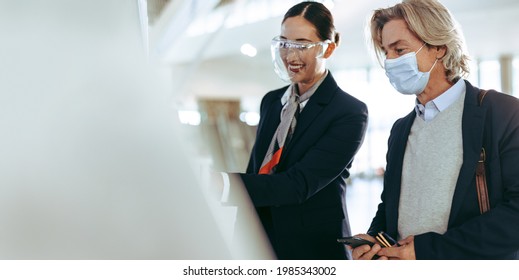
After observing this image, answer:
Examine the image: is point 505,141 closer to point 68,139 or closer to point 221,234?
point 221,234

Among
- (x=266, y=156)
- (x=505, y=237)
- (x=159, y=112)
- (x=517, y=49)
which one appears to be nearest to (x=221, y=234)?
(x=159, y=112)

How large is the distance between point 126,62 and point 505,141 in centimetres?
73

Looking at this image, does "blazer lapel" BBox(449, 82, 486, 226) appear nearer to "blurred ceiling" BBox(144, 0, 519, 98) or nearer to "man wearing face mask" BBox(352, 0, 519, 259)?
"man wearing face mask" BBox(352, 0, 519, 259)

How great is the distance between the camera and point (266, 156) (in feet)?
4.65

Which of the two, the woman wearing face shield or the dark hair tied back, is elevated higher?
the dark hair tied back

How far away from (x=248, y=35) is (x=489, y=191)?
341 inches

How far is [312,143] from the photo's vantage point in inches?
53.4

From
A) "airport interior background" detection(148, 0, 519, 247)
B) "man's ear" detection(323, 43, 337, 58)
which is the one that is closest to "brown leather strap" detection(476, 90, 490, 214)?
"man's ear" detection(323, 43, 337, 58)

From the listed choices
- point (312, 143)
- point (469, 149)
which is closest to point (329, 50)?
point (312, 143)

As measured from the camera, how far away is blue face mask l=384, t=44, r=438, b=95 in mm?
1192

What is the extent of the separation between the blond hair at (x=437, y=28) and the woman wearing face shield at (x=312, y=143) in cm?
24

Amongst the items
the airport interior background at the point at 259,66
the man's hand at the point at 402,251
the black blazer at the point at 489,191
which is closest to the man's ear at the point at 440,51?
the black blazer at the point at 489,191

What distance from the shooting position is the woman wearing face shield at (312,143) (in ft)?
4.41

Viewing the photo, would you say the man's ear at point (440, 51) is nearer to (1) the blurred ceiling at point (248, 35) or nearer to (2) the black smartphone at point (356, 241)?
(2) the black smartphone at point (356, 241)
